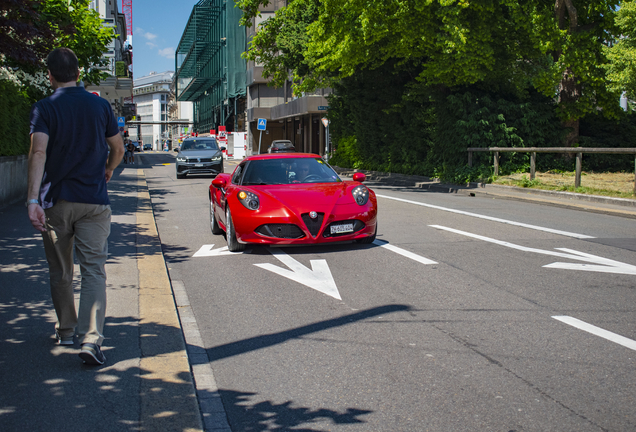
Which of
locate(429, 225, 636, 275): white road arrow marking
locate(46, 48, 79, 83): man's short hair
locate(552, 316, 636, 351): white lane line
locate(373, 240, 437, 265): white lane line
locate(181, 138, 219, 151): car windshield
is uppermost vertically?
locate(46, 48, 79, 83): man's short hair

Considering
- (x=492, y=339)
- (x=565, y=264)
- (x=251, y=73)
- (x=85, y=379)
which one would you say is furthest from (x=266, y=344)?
(x=251, y=73)

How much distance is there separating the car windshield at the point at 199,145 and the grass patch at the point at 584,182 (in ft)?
43.2

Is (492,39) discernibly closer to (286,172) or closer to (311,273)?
(286,172)

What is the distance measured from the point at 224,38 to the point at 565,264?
282ft

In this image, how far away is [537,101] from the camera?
2297 centimetres

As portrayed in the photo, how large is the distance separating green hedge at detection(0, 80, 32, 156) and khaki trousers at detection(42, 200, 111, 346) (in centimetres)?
1018

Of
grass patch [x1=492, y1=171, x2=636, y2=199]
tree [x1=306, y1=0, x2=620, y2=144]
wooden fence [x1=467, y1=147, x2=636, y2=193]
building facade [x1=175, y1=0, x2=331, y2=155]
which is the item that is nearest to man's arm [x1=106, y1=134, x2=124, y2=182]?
grass patch [x1=492, y1=171, x2=636, y2=199]

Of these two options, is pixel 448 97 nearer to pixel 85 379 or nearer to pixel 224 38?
pixel 85 379

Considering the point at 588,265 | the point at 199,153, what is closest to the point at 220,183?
the point at 588,265

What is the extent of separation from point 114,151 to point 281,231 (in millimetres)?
4259

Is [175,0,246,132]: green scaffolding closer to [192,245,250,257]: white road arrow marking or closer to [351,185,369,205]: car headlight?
[192,245,250,257]: white road arrow marking

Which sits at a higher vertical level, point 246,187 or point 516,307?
point 246,187

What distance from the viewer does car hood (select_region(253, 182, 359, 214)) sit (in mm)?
8406

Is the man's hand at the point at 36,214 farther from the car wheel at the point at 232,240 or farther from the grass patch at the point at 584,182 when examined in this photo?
the grass patch at the point at 584,182
